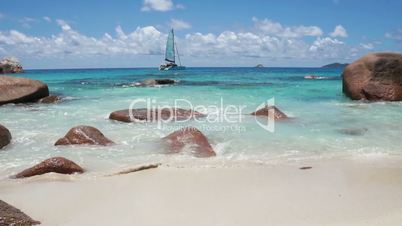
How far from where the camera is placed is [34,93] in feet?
46.0

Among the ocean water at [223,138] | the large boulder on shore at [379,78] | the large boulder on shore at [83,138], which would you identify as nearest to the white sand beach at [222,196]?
the ocean water at [223,138]

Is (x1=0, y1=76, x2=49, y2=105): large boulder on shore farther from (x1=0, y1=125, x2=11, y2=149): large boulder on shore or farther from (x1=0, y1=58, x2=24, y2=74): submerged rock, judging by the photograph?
(x1=0, y1=58, x2=24, y2=74): submerged rock

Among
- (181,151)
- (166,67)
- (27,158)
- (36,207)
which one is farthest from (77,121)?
(166,67)

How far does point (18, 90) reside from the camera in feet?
44.5

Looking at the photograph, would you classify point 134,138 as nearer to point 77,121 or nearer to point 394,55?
point 77,121

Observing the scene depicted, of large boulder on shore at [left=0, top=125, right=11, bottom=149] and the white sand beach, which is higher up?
large boulder on shore at [left=0, top=125, right=11, bottom=149]

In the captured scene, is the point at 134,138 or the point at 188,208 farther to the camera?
the point at 134,138

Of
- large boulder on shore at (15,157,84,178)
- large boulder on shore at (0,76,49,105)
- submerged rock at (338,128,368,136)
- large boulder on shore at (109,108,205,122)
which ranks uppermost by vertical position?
large boulder on shore at (0,76,49,105)

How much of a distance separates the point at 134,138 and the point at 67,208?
3637 mm

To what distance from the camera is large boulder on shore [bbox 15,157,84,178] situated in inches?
199

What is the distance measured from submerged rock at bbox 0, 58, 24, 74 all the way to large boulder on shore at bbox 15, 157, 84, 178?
53.4m

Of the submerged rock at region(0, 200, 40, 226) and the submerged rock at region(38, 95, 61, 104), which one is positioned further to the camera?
the submerged rock at region(38, 95, 61, 104)

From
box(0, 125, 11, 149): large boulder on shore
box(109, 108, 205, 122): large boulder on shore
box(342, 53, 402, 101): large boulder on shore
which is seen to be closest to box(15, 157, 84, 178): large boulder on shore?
box(0, 125, 11, 149): large boulder on shore

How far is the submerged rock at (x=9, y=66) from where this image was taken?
175 ft
